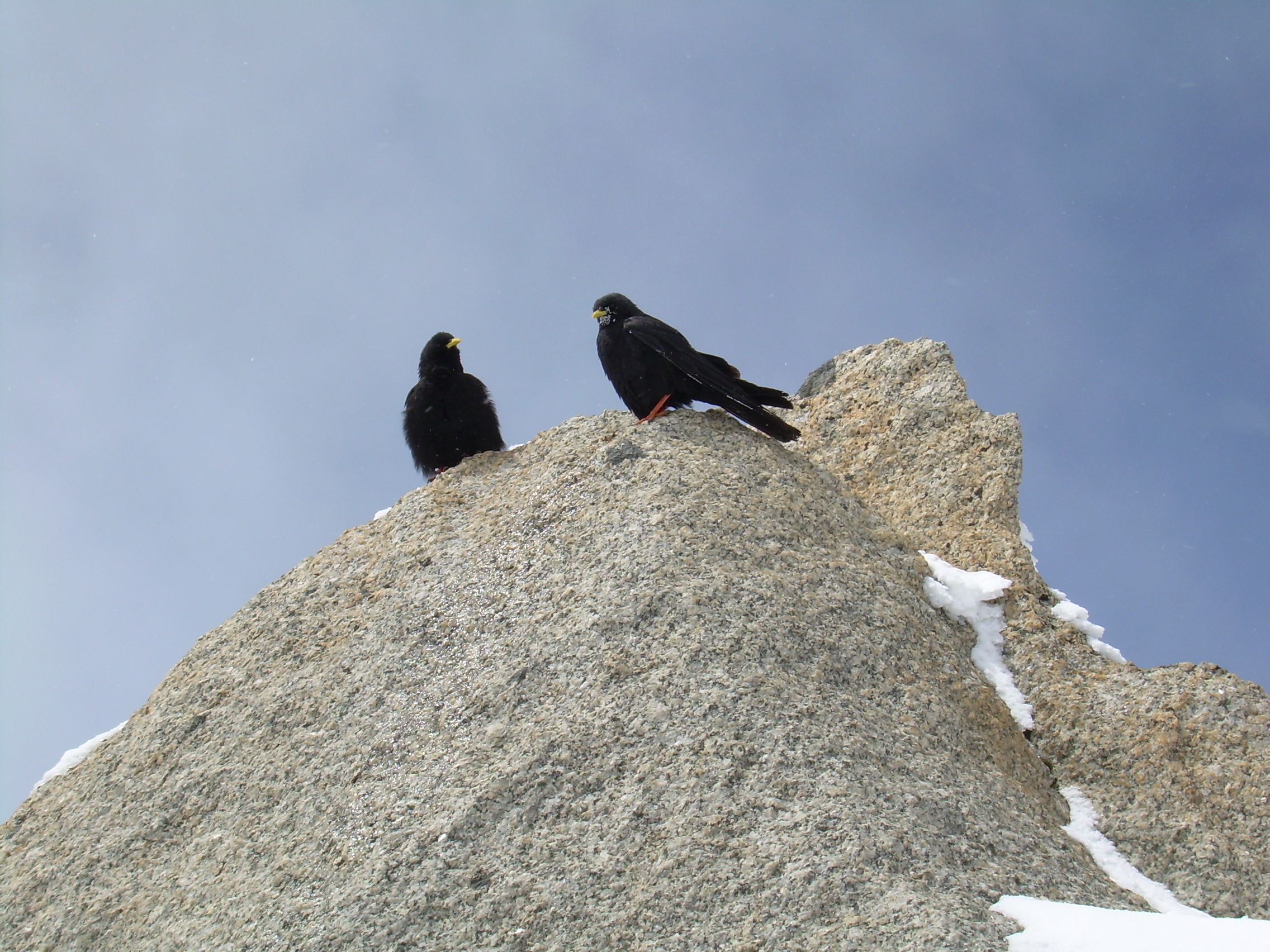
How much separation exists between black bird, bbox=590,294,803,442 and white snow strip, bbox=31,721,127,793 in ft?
17.2

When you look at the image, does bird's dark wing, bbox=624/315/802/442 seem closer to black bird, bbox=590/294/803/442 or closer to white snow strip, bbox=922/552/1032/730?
black bird, bbox=590/294/803/442

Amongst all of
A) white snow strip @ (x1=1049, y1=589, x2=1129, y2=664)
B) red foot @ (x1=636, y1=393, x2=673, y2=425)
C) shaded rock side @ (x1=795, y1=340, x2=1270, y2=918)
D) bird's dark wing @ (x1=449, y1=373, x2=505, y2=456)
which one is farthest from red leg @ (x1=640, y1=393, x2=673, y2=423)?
white snow strip @ (x1=1049, y1=589, x2=1129, y2=664)

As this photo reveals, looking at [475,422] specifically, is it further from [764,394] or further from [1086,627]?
[1086,627]

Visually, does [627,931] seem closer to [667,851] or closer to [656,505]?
[667,851]

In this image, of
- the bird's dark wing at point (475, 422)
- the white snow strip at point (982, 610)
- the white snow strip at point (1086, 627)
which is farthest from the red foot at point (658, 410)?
the white snow strip at point (1086, 627)

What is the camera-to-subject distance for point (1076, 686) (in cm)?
741

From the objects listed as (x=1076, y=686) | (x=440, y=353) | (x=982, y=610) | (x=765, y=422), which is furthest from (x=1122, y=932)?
(x=440, y=353)

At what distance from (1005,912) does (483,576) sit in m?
4.24

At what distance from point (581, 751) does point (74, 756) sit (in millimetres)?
5160

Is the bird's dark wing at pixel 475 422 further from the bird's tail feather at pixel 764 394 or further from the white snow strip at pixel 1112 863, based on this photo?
the white snow strip at pixel 1112 863

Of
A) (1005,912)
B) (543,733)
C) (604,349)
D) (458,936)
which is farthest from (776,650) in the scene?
(604,349)

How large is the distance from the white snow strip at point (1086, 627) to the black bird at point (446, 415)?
5332 mm

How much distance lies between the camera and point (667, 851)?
5.18m

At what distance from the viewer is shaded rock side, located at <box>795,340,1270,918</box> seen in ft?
20.9
